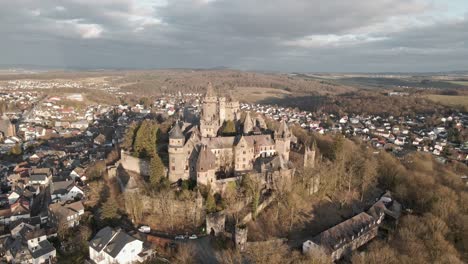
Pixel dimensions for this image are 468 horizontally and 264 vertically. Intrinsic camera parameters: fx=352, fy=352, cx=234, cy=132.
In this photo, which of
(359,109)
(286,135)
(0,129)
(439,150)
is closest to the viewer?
(286,135)

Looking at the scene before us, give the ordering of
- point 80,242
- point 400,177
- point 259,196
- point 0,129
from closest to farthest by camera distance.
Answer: point 80,242 → point 259,196 → point 400,177 → point 0,129

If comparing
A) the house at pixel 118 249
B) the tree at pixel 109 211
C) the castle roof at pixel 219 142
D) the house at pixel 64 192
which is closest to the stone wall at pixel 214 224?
the house at pixel 118 249

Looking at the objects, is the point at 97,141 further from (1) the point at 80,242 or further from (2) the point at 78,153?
(1) the point at 80,242

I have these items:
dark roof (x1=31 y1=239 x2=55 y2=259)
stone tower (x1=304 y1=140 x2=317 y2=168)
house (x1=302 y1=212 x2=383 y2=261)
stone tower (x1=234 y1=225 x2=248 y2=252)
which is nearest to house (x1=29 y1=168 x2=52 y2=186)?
dark roof (x1=31 y1=239 x2=55 y2=259)

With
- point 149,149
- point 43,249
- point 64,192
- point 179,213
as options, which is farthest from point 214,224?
point 64,192

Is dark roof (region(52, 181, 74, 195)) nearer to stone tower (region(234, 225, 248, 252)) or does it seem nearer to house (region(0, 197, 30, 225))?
house (region(0, 197, 30, 225))

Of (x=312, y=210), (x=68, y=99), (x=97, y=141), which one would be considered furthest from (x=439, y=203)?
(x=68, y=99)

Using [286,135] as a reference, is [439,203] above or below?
below
